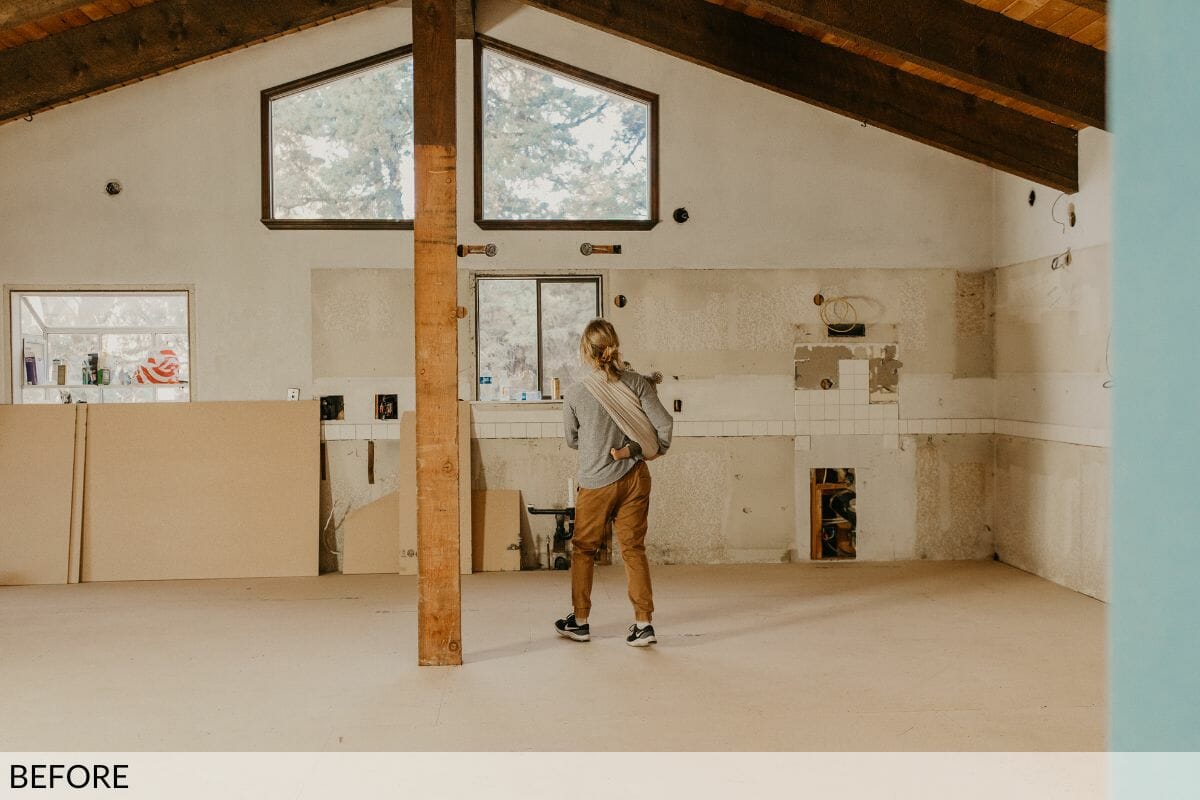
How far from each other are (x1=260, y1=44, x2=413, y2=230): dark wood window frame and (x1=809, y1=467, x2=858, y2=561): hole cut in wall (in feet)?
12.6

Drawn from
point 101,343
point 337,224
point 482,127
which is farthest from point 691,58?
point 101,343

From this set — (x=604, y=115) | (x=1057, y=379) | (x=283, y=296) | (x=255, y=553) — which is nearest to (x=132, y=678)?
(x=255, y=553)

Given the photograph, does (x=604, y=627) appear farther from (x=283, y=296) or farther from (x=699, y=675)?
(x=283, y=296)

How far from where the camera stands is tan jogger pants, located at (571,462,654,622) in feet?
14.8

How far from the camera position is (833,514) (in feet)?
22.3

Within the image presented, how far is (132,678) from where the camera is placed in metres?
4.13

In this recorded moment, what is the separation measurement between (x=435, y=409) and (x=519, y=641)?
Answer: 52.5 inches

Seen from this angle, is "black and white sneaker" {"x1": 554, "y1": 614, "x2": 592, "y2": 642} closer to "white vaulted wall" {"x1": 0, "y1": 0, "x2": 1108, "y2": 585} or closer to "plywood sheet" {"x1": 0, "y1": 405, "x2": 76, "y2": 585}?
"white vaulted wall" {"x1": 0, "y1": 0, "x2": 1108, "y2": 585}

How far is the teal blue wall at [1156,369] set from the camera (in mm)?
1033

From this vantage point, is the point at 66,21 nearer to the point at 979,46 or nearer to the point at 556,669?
the point at 556,669

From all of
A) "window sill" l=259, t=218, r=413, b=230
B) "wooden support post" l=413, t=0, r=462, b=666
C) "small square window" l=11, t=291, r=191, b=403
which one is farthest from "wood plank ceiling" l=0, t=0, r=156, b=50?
"wooden support post" l=413, t=0, r=462, b=666

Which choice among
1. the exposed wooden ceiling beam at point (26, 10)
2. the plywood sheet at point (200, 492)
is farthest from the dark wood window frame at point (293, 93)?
the exposed wooden ceiling beam at point (26, 10)

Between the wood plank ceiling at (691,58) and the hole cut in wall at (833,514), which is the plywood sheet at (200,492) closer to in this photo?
the wood plank ceiling at (691,58)

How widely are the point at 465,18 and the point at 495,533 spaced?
143 inches
